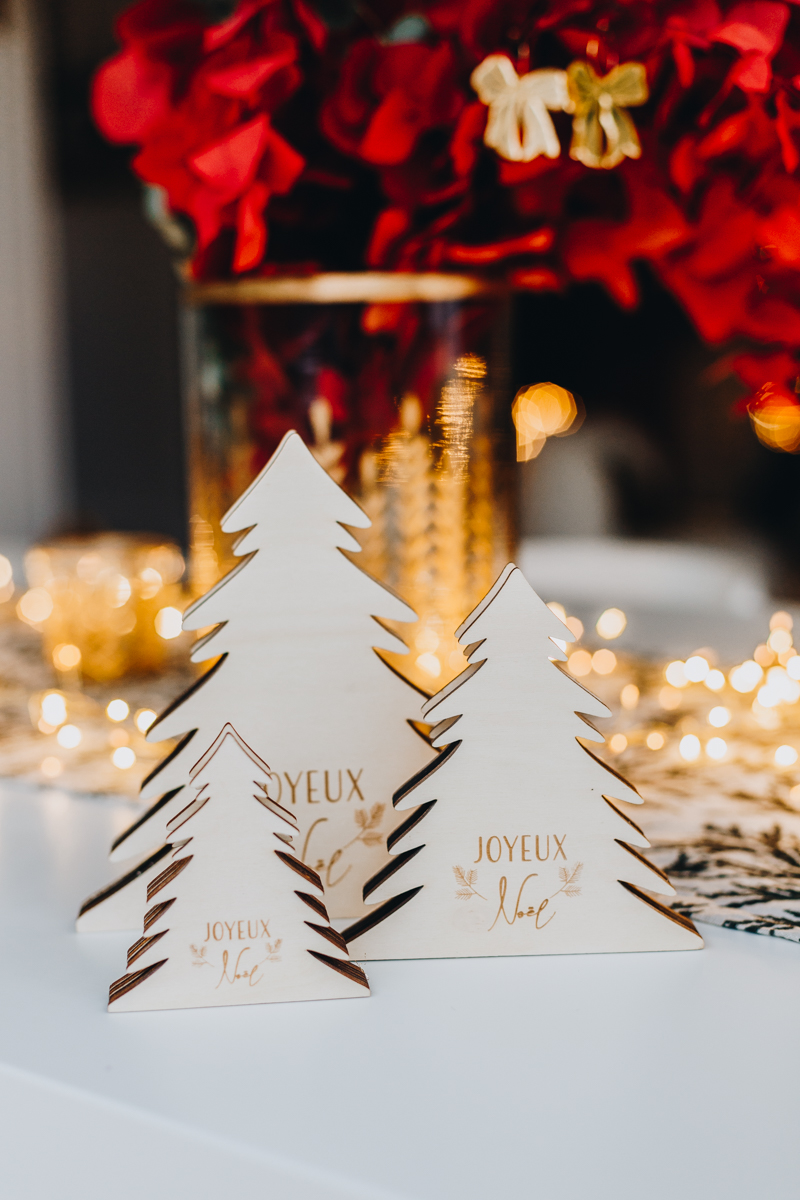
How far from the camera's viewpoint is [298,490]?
39cm

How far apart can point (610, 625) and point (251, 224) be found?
538 mm

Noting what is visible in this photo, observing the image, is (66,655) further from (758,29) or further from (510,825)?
(758,29)

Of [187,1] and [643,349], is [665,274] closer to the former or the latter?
[187,1]

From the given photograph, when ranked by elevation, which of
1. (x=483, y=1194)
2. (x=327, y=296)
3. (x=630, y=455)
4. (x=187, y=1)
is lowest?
(x=483, y=1194)

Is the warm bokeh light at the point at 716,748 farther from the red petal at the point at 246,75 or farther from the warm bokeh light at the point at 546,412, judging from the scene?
the warm bokeh light at the point at 546,412

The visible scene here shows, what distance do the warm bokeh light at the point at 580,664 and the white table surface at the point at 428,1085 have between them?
1.29 feet

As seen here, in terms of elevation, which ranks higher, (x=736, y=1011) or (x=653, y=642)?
(x=653, y=642)

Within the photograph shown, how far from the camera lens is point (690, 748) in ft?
1.93

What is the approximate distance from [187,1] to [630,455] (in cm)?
293

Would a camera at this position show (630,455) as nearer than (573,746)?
No

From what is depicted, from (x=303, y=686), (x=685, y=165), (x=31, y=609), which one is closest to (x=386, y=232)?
(x=685, y=165)

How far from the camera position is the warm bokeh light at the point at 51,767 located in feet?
1.90

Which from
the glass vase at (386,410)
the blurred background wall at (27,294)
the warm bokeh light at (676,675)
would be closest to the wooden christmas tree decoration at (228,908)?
the glass vase at (386,410)

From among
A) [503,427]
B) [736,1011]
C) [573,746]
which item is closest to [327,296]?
[503,427]
